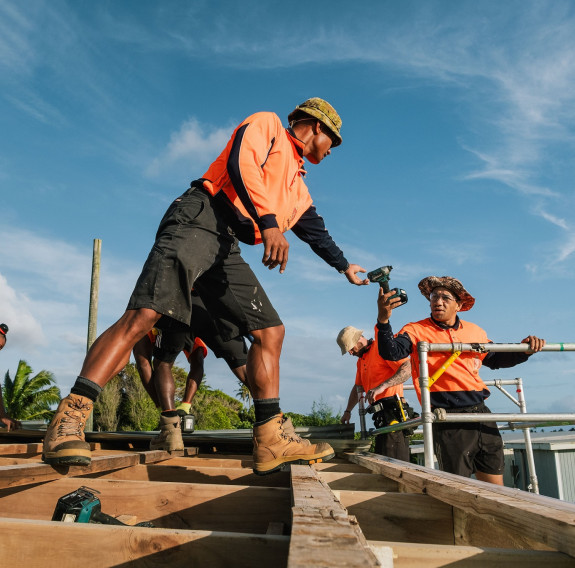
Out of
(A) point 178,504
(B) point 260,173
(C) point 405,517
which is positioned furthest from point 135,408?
(C) point 405,517

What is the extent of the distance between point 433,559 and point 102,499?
156 cm

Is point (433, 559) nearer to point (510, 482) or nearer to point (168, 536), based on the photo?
point (168, 536)

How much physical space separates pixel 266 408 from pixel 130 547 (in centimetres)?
171

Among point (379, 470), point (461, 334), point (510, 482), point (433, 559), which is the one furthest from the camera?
point (510, 482)

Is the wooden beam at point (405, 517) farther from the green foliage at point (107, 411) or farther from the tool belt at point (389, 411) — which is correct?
the green foliage at point (107, 411)

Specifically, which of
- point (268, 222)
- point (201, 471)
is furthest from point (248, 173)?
point (201, 471)

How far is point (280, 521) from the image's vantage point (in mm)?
2092

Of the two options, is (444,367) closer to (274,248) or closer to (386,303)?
(386,303)

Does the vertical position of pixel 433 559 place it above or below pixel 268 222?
below

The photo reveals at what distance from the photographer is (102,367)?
2.38 metres

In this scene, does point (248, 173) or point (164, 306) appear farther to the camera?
point (248, 173)

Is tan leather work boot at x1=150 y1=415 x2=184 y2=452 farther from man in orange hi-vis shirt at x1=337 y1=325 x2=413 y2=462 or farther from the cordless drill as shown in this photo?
man in orange hi-vis shirt at x1=337 y1=325 x2=413 y2=462

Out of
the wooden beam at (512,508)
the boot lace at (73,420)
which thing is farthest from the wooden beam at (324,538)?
the boot lace at (73,420)

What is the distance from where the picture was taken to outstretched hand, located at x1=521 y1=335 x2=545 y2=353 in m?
3.94
